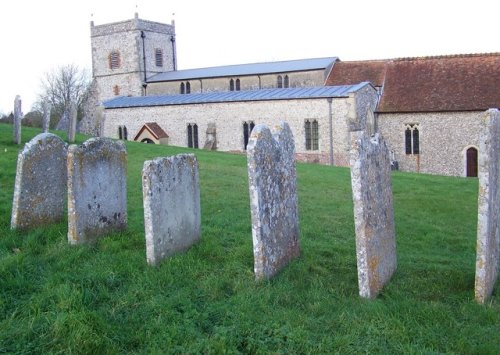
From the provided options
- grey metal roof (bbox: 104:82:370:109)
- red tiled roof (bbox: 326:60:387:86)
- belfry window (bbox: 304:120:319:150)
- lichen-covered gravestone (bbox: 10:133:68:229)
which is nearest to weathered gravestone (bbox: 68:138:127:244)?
lichen-covered gravestone (bbox: 10:133:68:229)

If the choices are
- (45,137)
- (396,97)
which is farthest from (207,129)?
(45,137)

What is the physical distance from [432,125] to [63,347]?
27122 millimetres

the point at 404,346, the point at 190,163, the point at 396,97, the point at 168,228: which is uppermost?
the point at 396,97

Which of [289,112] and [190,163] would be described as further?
[289,112]

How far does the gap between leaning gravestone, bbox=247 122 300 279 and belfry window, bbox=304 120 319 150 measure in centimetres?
2259

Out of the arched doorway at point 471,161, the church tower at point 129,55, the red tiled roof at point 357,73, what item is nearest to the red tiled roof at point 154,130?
the church tower at point 129,55

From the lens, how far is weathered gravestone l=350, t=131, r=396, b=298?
5.89 m

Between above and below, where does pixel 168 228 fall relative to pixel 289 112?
below

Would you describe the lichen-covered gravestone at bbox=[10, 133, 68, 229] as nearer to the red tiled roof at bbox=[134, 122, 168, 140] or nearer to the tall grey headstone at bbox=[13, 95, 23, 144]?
the tall grey headstone at bbox=[13, 95, 23, 144]

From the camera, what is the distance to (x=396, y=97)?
3025cm

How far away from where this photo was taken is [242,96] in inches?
1292

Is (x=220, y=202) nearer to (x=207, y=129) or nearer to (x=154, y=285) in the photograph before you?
(x=154, y=285)

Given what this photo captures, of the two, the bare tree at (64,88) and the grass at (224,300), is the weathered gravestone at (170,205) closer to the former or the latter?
the grass at (224,300)

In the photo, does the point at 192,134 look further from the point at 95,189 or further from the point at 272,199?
the point at 272,199
